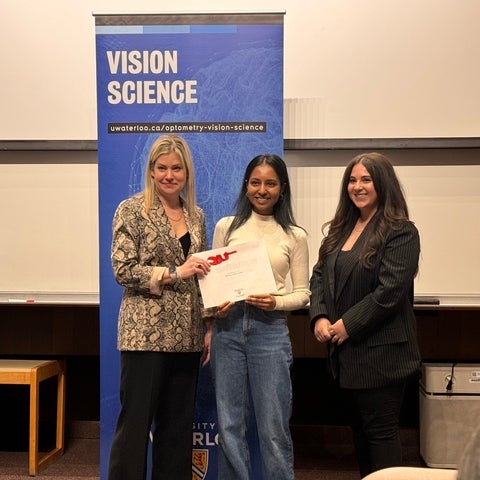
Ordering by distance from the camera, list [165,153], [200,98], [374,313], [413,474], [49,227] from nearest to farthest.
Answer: [413,474] < [374,313] < [165,153] < [200,98] < [49,227]

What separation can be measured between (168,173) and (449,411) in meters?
2.02

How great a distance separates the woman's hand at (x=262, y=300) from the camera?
2359 mm

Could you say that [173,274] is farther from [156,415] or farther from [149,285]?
[156,415]

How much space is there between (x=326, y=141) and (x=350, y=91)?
332 millimetres

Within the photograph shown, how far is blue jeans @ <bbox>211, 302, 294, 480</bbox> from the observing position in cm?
240

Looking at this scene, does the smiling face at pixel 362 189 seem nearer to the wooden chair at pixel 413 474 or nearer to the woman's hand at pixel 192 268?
the woman's hand at pixel 192 268

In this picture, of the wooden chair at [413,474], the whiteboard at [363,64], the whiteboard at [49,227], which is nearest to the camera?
the wooden chair at [413,474]

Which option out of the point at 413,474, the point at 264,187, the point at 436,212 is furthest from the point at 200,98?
the point at 413,474

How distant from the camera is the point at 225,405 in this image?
244 centimetres

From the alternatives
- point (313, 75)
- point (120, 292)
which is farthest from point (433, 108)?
point (120, 292)

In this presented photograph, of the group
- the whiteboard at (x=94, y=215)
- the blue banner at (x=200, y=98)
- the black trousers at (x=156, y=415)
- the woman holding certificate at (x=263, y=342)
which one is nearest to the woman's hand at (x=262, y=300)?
the woman holding certificate at (x=263, y=342)

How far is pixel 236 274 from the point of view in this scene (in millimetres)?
2391

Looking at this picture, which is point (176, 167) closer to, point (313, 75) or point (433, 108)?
point (313, 75)

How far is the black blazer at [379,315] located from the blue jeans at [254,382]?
24 centimetres
